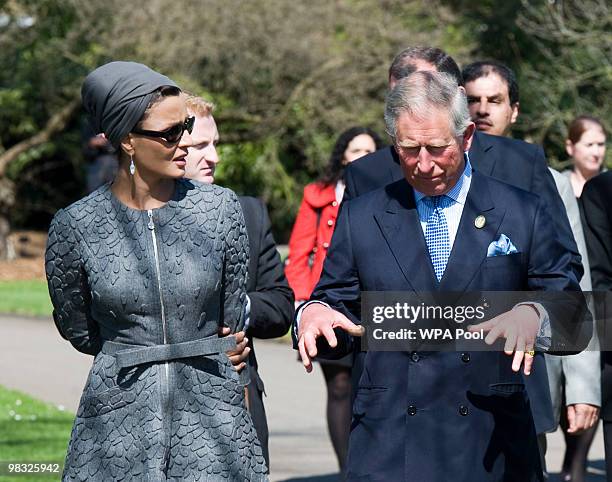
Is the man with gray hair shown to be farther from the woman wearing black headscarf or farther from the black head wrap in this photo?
the black head wrap

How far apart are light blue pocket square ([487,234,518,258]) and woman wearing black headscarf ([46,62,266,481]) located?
2.49 feet

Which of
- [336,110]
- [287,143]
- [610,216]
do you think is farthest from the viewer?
[287,143]

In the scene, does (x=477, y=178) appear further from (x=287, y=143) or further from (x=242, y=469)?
(x=287, y=143)

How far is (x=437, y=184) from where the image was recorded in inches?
165

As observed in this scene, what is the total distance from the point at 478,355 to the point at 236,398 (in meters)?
0.74

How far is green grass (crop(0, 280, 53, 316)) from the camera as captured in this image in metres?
21.2

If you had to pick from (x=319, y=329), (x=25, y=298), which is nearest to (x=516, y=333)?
(x=319, y=329)

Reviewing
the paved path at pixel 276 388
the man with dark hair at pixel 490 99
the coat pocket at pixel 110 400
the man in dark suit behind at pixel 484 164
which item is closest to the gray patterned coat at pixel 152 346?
the coat pocket at pixel 110 400

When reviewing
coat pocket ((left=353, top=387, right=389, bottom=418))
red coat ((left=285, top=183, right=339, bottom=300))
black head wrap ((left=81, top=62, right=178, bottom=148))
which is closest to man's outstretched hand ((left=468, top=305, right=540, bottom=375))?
coat pocket ((left=353, top=387, right=389, bottom=418))

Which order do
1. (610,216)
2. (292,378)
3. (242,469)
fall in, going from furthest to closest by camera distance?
(292,378), (610,216), (242,469)

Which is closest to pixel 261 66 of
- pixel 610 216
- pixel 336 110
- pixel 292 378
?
pixel 336 110

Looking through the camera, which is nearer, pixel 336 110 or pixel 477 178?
pixel 477 178

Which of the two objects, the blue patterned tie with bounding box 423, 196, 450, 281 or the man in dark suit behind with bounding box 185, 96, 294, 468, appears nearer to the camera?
the blue patterned tie with bounding box 423, 196, 450, 281

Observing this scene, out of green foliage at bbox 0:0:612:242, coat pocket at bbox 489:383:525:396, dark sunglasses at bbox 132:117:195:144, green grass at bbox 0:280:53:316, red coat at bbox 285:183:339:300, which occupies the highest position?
green foliage at bbox 0:0:612:242
